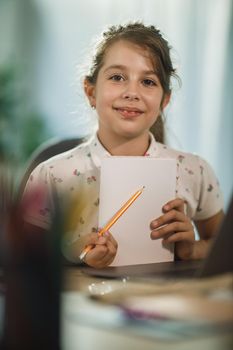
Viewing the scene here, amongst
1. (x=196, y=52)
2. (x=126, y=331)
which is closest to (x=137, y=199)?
(x=126, y=331)

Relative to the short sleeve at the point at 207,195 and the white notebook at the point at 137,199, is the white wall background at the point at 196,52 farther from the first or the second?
the white notebook at the point at 137,199

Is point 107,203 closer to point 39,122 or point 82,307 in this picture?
point 82,307

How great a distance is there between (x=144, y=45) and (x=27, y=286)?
3.02 feet

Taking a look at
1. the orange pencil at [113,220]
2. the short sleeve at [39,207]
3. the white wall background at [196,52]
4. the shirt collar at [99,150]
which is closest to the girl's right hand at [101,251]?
the orange pencil at [113,220]

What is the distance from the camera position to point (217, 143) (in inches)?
151

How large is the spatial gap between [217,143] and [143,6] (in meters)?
0.87

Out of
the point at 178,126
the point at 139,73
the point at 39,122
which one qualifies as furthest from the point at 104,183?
the point at 39,122

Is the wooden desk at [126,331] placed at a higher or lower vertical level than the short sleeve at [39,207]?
lower

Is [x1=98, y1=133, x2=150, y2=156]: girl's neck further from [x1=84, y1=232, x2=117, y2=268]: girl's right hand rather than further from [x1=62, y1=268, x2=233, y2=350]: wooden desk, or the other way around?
[x1=62, y1=268, x2=233, y2=350]: wooden desk

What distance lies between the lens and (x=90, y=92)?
164 centimetres

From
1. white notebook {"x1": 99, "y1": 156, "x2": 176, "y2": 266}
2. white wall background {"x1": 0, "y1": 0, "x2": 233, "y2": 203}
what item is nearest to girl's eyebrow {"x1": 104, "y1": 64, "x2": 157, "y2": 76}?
white notebook {"x1": 99, "y1": 156, "x2": 176, "y2": 266}

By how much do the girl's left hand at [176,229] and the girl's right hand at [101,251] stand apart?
0.09m

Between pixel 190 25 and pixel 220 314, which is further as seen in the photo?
pixel 190 25

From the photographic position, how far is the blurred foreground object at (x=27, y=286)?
726 mm
